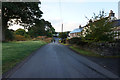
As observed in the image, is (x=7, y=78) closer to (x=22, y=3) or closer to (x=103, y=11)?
(x=103, y=11)

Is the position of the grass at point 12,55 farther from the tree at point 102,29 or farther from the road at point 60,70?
the tree at point 102,29

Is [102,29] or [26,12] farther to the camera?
[26,12]

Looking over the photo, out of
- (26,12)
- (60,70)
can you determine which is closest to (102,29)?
(60,70)

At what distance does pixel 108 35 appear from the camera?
10156mm

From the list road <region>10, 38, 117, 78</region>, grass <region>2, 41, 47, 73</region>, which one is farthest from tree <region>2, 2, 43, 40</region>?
road <region>10, 38, 117, 78</region>

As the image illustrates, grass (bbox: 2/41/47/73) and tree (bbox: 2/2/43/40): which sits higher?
tree (bbox: 2/2/43/40)

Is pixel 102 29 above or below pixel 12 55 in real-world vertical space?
above

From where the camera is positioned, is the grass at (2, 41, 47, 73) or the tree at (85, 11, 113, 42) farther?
the tree at (85, 11, 113, 42)

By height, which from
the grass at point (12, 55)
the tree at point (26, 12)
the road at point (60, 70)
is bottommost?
the road at point (60, 70)

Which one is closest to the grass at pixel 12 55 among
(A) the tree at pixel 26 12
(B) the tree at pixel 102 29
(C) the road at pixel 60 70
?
(C) the road at pixel 60 70

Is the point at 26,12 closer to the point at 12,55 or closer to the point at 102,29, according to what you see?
the point at 12,55

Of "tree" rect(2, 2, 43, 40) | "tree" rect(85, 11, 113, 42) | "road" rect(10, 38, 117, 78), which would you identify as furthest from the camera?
"tree" rect(2, 2, 43, 40)

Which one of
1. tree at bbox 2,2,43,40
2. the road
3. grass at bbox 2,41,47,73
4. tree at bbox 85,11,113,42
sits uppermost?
tree at bbox 2,2,43,40

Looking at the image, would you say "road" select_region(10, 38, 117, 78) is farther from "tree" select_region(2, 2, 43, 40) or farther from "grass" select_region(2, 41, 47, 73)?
"tree" select_region(2, 2, 43, 40)
